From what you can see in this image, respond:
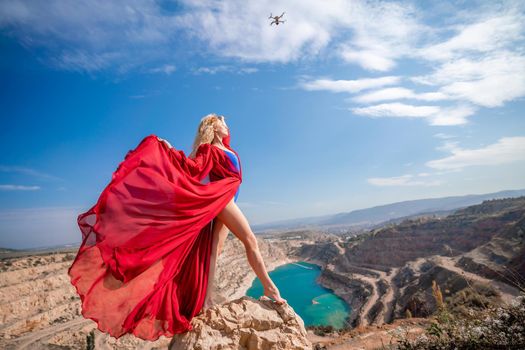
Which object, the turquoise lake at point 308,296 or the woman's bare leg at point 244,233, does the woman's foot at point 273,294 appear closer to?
the woman's bare leg at point 244,233

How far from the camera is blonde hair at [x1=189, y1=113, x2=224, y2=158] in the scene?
3.15 metres

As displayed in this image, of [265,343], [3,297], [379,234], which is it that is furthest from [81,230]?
[379,234]

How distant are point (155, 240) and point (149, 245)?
0.06 m

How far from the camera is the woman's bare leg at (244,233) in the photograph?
2.94 m

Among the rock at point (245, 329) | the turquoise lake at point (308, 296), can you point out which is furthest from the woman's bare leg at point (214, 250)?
the turquoise lake at point (308, 296)

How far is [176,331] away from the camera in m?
2.54

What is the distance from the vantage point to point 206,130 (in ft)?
10.4

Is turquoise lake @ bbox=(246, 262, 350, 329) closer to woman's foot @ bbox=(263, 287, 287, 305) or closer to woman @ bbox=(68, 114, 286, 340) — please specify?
woman's foot @ bbox=(263, 287, 287, 305)

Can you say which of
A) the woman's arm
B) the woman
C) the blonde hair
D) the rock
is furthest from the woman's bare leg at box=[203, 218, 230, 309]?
the blonde hair

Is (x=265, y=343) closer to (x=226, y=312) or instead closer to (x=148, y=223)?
(x=226, y=312)

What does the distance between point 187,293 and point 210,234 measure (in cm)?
60

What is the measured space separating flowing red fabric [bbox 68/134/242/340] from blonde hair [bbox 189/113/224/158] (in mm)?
Answer: 324

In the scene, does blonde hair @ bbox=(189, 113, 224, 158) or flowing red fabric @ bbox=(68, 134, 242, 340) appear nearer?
flowing red fabric @ bbox=(68, 134, 242, 340)

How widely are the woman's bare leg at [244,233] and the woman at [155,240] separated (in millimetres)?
10
